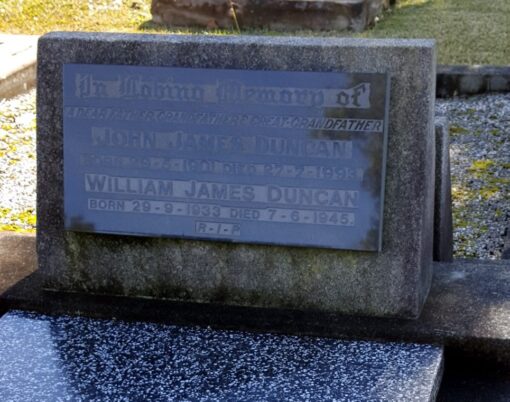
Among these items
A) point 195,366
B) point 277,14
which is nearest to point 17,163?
point 195,366

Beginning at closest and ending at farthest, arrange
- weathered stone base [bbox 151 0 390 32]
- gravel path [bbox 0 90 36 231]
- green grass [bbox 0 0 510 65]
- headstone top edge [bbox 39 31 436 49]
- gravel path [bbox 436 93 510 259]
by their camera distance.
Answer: headstone top edge [bbox 39 31 436 49], gravel path [bbox 436 93 510 259], gravel path [bbox 0 90 36 231], green grass [bbox 0 0 510 65], weathered stone base [bbox 151 0 390 32]

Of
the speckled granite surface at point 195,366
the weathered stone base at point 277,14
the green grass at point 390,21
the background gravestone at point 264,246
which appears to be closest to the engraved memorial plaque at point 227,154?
the background gravestone at point 264,246

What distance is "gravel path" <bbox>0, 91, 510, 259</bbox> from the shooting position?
480 cm

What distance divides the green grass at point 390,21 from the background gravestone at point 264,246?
17.7ft

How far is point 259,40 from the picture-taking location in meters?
2.97

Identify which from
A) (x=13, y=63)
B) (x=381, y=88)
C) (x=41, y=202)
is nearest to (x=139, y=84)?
(x=41, y=202)

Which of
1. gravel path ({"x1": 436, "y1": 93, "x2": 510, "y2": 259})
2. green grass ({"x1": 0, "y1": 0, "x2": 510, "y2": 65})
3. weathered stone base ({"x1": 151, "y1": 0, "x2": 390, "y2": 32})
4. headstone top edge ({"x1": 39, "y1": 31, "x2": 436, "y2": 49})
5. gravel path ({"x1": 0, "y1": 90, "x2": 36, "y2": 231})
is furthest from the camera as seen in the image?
weathered stone base ({"x1": 151, "y1": 0, "x2": 390, "y2": 32})

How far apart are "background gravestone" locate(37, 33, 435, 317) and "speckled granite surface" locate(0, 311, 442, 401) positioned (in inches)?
6.3

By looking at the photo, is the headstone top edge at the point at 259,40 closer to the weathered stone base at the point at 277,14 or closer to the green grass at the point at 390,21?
the green grass at the point at 390,21

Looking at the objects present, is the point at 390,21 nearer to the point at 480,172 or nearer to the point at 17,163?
the point at 480,172

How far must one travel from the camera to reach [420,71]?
9.36 feet

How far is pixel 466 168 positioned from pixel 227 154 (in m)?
3.01

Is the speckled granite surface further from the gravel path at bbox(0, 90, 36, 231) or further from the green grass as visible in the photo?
the green grass

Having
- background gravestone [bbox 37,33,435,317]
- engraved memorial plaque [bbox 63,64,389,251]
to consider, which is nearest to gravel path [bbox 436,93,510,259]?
background gravestone [bbox 37,33,435,317]
